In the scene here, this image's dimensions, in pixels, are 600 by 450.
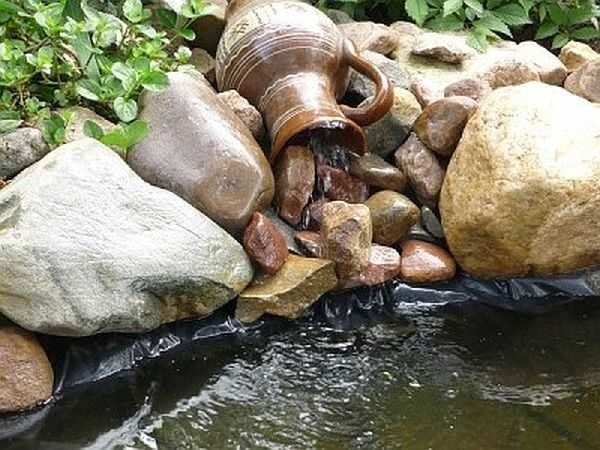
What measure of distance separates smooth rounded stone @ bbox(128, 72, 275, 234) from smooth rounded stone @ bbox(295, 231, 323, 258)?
21 cm

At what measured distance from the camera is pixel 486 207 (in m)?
3.92

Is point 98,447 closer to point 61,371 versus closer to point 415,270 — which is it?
point 61,371

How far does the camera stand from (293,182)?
4062 millimetres

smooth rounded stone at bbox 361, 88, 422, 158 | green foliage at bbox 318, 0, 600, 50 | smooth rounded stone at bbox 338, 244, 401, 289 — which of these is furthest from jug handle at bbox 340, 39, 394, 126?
green foliage at bbox 318, 0, 600, 50

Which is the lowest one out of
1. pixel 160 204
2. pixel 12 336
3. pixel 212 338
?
pixel 212 338

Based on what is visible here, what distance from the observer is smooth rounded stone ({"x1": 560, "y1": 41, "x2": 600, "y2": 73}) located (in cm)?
513

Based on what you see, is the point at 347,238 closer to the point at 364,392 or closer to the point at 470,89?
the point at 364,392

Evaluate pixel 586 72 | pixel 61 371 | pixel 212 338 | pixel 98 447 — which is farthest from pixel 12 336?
pixel 586 72

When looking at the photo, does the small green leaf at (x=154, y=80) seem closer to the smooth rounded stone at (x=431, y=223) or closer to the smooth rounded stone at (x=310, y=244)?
the smooth rounded stone at (x=310, y=244)

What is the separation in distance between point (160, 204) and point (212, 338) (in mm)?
563

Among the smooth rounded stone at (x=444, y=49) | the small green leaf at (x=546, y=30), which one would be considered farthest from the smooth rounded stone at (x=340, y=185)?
the small green leaf at (x=546, y=30)

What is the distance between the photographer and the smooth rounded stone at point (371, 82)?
15.1 ft

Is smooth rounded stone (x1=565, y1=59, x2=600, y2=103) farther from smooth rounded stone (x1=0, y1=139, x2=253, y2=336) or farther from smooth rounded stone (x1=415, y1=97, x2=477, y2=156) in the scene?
smooth rounded stone (x1=0, y1=139, x2=253, y2=336)

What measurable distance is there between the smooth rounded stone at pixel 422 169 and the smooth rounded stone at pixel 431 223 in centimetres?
4
